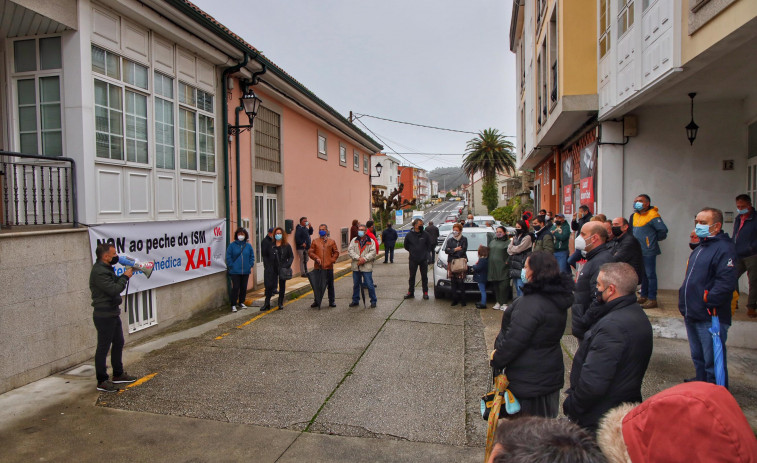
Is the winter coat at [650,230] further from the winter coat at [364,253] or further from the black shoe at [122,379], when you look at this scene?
the black shoe at [122,379]

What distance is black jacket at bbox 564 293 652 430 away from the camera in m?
2.88

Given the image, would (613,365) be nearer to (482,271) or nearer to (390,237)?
(482,271)

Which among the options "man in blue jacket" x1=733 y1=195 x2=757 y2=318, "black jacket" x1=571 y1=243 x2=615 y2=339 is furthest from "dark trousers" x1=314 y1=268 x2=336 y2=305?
"man in blue jacket" x1=733 y1=195 x2=757 y2=318

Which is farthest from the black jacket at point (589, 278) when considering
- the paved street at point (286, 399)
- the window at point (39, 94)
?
the window at point (39, 94)

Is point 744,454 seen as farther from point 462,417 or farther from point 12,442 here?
point 12,442

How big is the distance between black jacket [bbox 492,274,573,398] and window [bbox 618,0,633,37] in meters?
6.53

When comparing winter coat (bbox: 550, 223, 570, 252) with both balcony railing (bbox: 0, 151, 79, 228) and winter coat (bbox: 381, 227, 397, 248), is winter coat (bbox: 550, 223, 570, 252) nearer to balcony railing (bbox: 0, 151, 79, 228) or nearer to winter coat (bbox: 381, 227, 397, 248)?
balcony railing (bbox: 0, 151, 79, 228)

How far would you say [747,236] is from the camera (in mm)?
6676

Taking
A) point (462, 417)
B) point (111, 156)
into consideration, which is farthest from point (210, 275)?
point (462, 417)

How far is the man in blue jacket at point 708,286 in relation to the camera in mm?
4629

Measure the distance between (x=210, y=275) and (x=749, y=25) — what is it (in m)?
8.99

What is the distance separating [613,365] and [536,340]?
0.56 m

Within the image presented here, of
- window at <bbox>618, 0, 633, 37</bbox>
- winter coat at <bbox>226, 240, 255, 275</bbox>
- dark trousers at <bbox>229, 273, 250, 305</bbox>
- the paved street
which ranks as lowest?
the paved street

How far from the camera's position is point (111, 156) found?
714 centimetres
